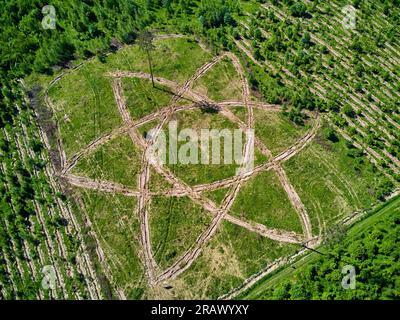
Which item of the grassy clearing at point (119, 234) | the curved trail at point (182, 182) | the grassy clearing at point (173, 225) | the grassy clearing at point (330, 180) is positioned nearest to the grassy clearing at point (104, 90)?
the curved trail at point (182, 182)

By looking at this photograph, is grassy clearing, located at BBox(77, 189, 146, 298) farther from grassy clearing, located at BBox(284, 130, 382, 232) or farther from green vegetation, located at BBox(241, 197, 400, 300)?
grassy clearing, located at BBox(284, 130, 382, 232)

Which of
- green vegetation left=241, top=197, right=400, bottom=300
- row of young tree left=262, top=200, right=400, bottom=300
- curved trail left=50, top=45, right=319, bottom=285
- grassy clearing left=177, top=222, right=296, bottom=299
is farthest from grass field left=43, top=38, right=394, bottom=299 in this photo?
row of young tree left=262, top=200, right=400, bottom=300

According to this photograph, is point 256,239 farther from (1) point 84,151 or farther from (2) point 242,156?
(1) point 84,151

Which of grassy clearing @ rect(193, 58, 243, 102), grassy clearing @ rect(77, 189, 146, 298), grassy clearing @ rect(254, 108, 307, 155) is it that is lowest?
grassy clearing @ rect(77, 189, 146, 298)

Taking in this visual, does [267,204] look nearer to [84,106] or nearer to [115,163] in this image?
[115,163]

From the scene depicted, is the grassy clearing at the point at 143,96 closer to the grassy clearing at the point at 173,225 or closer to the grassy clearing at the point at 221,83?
the grassy clearing at the point at 221,83

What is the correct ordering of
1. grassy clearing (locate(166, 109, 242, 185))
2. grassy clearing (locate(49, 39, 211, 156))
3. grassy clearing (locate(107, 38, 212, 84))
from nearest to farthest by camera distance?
grassy clearing (locate(166, 109, 242, 185)), grassy clearing (locate(49, 39, 211, 156)), grassy clearing (locate(107, 38, 212, 84))

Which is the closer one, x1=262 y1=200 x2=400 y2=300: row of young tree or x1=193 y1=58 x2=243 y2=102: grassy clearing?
x1=262 y1=200 x2=400 y2=300: row of young tree

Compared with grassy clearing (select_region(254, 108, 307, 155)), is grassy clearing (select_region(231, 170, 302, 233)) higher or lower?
lower
